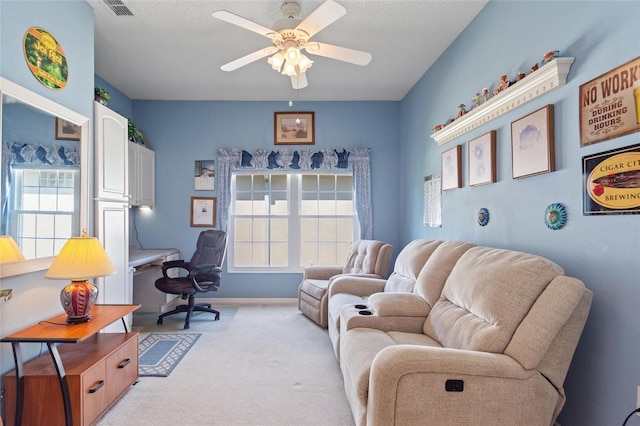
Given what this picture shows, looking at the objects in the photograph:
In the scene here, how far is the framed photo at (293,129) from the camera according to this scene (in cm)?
489

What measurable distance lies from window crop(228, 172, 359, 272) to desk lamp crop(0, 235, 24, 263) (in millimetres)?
3060

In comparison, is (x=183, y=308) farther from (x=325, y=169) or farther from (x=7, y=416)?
(x=325, y=169)

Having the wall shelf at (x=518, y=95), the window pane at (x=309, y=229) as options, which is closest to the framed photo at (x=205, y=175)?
the window pane at (x=309, y=229)

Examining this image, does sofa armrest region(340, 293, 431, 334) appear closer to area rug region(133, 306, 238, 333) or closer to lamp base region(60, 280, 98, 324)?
lamp base region(60, 280, 98, 324)

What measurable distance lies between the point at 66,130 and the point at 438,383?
2750 mm

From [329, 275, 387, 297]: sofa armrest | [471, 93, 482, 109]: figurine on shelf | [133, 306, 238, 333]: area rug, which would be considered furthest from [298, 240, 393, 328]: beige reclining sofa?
[471, 93, 482, 109]: figurine on shelf

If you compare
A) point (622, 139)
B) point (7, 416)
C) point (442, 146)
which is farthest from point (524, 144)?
point (7, 416)

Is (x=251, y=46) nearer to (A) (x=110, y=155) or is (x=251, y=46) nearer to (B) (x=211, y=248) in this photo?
(A) (x=110, y=155)

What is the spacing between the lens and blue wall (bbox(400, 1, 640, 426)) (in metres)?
1.52

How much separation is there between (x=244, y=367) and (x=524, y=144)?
2.61 meters

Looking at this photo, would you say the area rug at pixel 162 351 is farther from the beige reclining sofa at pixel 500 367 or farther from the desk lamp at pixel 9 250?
the beige reclining sofa at pixel 500 367

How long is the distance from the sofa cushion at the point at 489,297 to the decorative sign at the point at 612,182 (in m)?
0.35

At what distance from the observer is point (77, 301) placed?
209 cm

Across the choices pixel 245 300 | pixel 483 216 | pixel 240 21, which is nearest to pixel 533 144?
pixel 483 216
